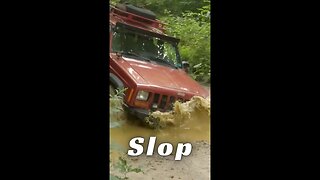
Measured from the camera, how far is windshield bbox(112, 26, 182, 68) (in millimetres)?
3877

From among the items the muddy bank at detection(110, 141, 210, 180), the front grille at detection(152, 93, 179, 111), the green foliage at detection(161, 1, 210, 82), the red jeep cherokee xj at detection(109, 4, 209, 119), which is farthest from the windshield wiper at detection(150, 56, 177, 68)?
the muddy bank at detection(110, 141, 210, 180)

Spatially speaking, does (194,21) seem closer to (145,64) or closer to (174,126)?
(145,64)

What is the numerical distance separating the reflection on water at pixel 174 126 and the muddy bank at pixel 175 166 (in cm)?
9

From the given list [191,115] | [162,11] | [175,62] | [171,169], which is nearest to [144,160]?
[171,169]

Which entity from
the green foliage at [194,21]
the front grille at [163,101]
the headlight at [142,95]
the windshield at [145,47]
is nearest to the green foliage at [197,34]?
the green foliage at [194,21]

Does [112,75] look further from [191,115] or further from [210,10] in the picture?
[210,10]

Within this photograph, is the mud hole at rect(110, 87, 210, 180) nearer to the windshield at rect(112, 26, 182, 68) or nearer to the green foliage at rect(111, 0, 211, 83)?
→ the green foliage at rect(111, 0, 211, 83)

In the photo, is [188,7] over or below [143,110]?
over

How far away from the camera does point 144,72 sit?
3844 mm

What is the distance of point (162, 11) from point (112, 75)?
2.05 feet

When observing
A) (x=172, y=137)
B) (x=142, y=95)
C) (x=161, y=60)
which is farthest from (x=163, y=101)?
(x=161, y=60)

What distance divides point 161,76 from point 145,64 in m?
0.16

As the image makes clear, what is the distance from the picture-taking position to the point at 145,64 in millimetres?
3934

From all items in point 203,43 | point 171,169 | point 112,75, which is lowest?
point 171,169
